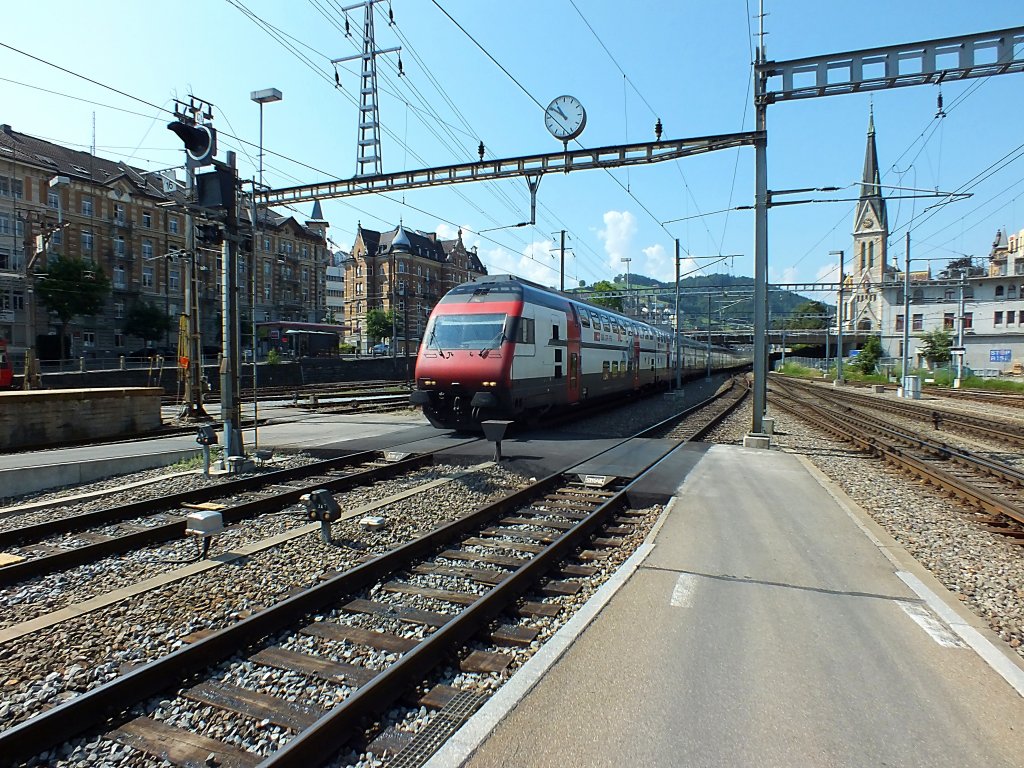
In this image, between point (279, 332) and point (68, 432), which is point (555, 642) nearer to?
point (68, 432)

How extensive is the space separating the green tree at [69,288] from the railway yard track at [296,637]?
135 ft

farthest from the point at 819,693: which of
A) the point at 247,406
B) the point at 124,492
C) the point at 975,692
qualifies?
the point at 247,406

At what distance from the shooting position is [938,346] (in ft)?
175

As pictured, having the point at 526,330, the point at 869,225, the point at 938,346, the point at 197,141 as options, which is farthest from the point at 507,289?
the point at 869,225

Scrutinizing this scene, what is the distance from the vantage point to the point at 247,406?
24.0 metres

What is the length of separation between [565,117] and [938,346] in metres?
52.4

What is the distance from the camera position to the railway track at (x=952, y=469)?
321 inches

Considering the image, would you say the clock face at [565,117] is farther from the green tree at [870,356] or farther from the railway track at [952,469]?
the green tree at [870,356]

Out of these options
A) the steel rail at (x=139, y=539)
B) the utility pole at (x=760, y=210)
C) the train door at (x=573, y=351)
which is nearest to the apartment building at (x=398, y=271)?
the train door at (x=573, y=351)

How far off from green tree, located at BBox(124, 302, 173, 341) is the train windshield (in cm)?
4199

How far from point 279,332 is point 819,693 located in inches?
2359

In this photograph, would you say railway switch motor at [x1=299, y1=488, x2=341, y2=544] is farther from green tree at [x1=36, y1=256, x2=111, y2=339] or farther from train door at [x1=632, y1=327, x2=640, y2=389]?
green tree at [x1=36, y1=256, x2=111, y2=339]

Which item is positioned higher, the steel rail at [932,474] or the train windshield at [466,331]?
the train windshield at [466,331]

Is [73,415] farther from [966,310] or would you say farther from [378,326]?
[966,310]
